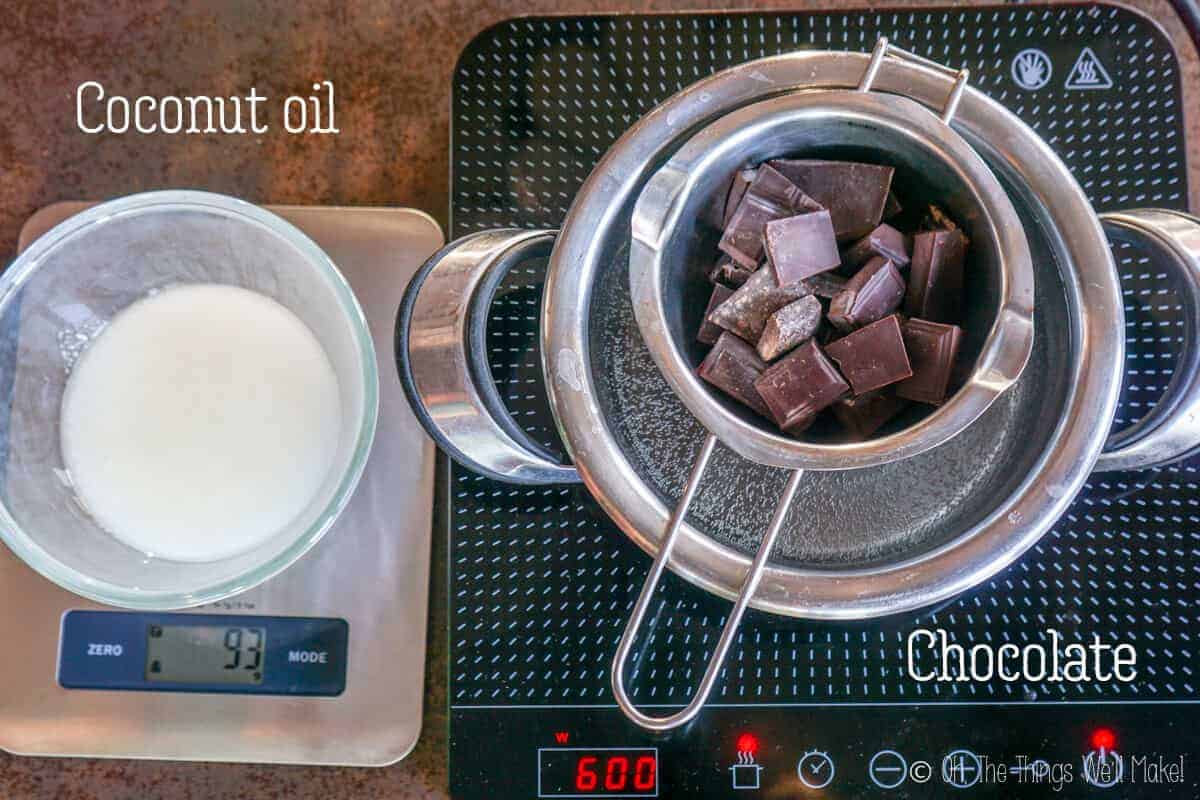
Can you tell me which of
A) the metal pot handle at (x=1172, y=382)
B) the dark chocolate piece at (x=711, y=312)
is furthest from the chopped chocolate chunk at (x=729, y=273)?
the metal pot handle at (x=1172, y=382)

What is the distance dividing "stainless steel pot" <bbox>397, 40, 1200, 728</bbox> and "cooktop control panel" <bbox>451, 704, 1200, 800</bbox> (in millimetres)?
165

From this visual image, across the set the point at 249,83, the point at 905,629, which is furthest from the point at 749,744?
the point at 249,83

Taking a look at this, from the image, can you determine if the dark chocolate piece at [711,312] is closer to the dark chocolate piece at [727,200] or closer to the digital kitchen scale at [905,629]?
the dark chocolate piece at [727,200]

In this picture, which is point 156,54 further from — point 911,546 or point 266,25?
point 911,546

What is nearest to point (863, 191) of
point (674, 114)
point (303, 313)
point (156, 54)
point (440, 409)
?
point (674, 114)

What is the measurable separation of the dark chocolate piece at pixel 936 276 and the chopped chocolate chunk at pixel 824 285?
45mm

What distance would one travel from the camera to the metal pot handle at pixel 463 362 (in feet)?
1.93

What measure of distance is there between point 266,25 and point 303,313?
27 centimetres

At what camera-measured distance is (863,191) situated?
1.87 feet

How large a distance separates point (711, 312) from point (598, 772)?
36cm

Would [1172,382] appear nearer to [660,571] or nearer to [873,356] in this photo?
[873,356]

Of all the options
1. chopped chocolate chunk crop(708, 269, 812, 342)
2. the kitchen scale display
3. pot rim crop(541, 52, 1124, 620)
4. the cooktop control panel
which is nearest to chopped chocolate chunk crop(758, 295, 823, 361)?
chopped chocolate chunk crop(708, 269, 812, 342)

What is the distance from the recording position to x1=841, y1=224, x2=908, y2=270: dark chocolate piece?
0.57 meters

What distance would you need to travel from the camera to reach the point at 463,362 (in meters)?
0.59
